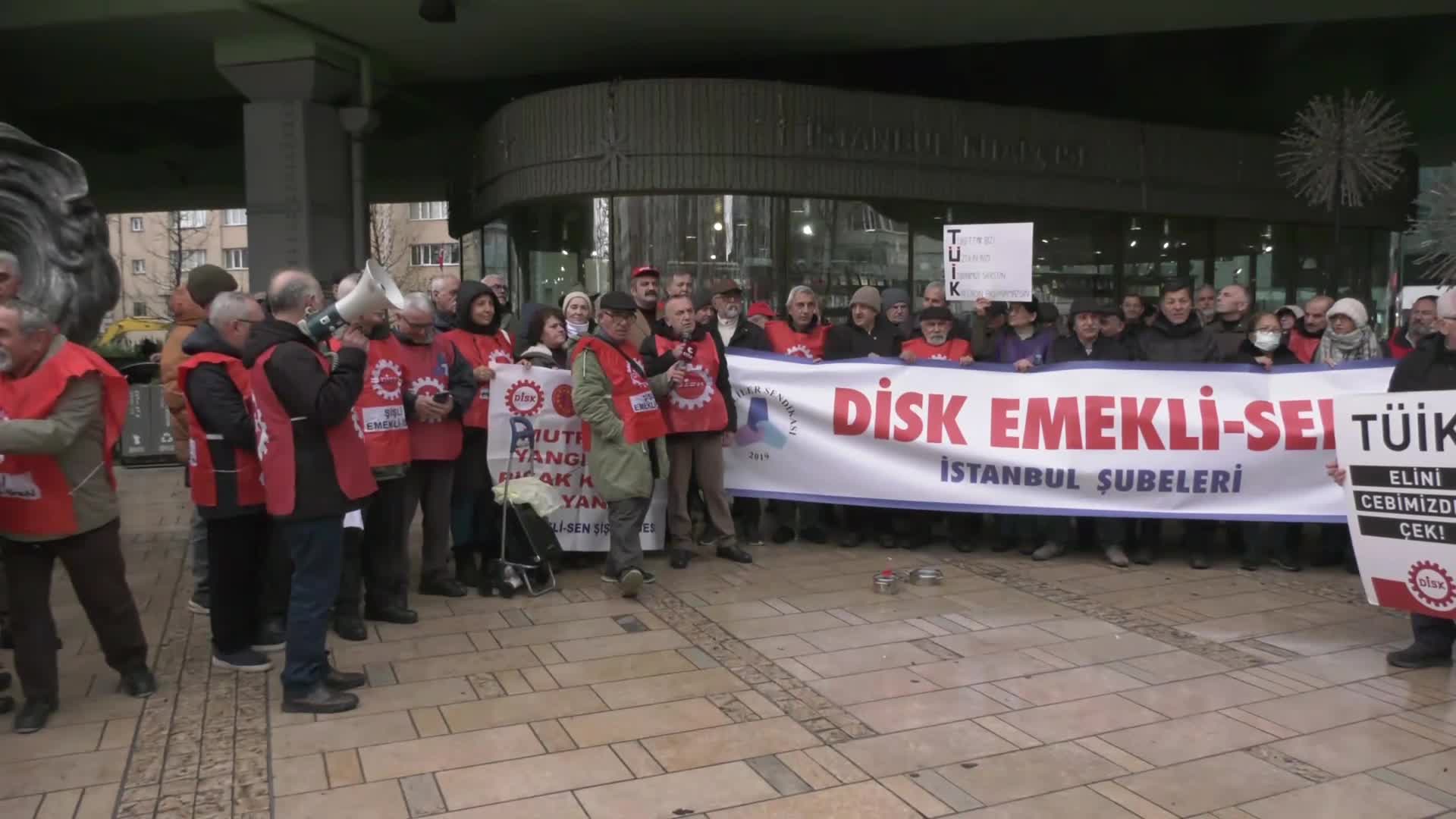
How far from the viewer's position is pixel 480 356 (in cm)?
630

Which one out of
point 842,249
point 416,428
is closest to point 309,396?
point 416,428

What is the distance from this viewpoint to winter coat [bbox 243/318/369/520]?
4.15 m

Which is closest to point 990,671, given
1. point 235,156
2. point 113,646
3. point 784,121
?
point 113,646

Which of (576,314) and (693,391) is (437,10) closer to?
(576,314)

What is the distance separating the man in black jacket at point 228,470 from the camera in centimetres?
464

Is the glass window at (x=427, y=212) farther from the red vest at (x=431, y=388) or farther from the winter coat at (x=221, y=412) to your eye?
the winter coat at (x=221, y=412)

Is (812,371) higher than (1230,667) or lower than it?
higher

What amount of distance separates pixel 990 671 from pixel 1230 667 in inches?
44.9

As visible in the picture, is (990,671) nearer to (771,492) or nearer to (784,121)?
(771,492)

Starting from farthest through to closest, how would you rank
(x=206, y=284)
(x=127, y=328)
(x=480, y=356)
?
1. (x=127, y=328)
2. (x=480, y=356)
3. (x=206, y=284)

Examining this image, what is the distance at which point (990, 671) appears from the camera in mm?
4766

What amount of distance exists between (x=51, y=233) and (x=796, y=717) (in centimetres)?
511

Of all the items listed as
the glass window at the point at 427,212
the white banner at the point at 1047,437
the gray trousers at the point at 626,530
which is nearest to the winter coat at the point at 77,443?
the gray trousers at the point at 626,530

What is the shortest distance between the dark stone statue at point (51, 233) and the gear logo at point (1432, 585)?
7.22 metres
